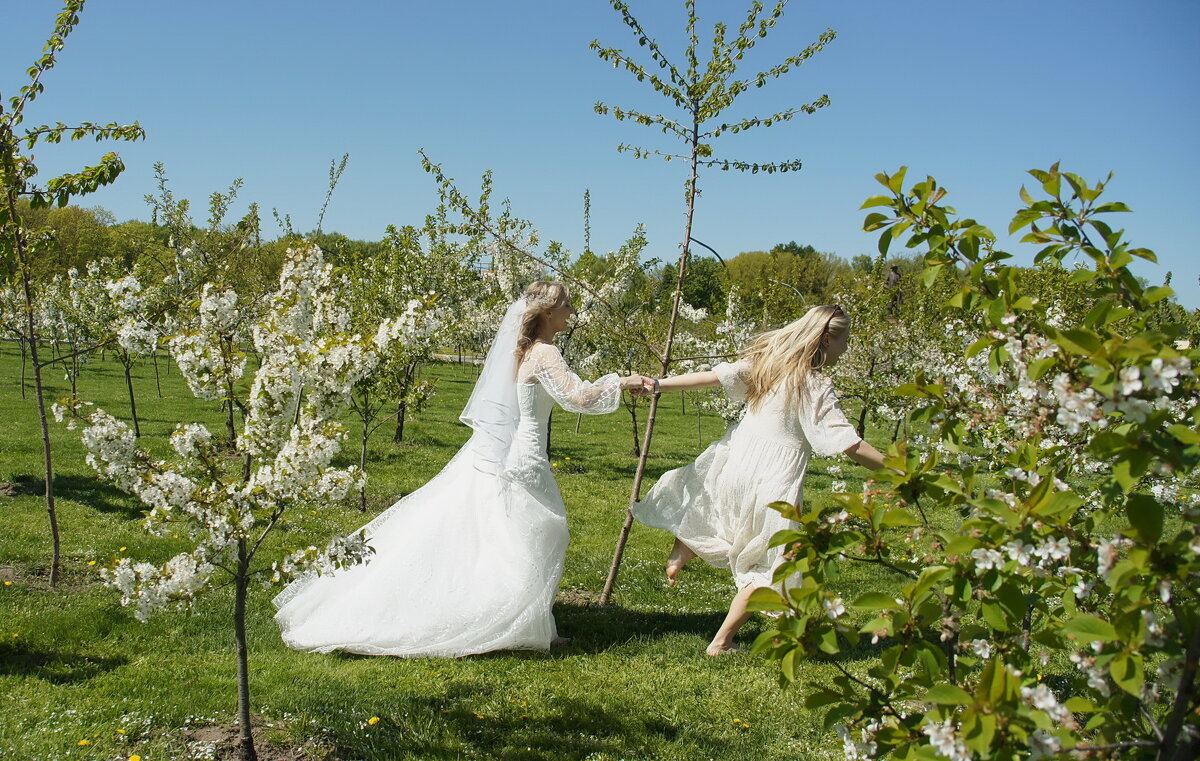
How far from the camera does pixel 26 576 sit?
19.4 feet

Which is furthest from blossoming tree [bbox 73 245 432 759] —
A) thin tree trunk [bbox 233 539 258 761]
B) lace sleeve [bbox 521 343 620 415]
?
lace sleeve [bbox 521 343 620 415]

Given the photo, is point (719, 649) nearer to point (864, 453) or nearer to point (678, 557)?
point (678, 557)

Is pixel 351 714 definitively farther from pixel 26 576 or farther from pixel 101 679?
pixel 26 576

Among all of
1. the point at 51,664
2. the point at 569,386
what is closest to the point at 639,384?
the point at 569,386

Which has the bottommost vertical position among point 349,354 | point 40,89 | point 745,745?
point 745,745

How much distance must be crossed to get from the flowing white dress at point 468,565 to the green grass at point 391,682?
0.50 feet

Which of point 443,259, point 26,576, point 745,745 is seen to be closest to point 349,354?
point 745,745

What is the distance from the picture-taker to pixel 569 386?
→ 5246 millimetres

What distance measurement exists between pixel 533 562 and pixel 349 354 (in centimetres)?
207

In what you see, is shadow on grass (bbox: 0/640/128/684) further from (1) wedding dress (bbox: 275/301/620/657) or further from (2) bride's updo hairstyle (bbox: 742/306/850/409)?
(2) bride's updo hairstyle (bbox: 742/306/850/409)

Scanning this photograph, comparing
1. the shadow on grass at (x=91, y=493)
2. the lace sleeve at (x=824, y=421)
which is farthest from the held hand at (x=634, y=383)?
the shadow on grass at (x=91, y=493)

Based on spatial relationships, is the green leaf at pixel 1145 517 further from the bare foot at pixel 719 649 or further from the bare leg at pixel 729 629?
the bare foot at pixel 719 649

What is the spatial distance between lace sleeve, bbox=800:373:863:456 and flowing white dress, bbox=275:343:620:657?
1.21 metres

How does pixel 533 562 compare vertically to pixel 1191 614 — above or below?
below
